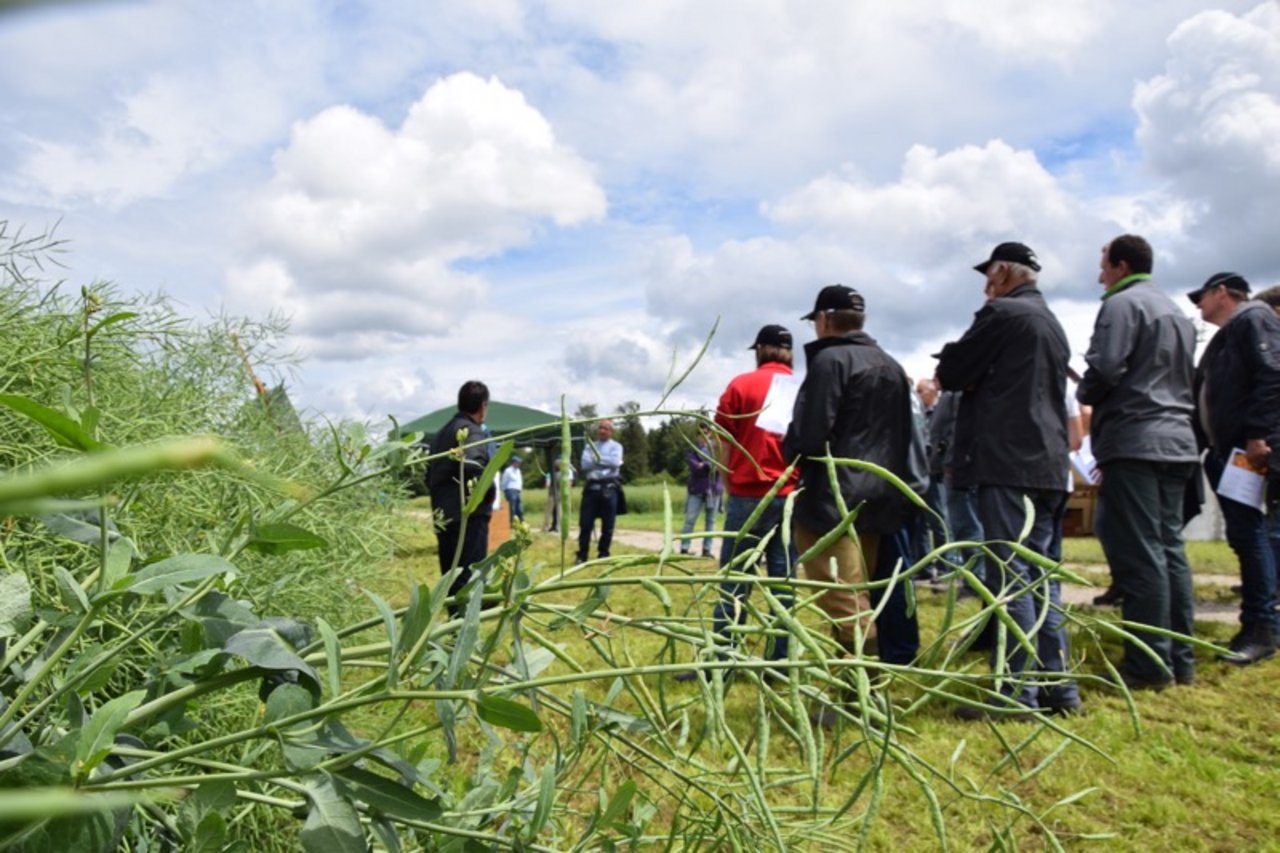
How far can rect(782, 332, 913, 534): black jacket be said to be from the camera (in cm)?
407

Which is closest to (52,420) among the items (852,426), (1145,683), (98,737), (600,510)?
(98,737)

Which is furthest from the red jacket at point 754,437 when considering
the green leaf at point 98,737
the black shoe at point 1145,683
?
the green leaf at point 98,737

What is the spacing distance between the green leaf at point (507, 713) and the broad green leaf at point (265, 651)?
0.46 feet

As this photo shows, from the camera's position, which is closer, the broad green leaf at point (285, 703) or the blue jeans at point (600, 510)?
the broad green leaf at point (285, 703)

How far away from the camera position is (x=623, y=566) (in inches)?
31.9

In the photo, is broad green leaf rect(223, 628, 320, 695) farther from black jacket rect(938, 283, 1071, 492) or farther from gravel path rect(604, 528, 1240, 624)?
gravel path rect(604, 528, 1240, 624)

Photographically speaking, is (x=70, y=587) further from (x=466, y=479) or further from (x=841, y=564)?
(x=466, y=479)

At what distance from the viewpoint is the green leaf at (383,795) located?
28.1 inches

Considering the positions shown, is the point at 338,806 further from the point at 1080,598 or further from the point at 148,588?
the point at 1080,598

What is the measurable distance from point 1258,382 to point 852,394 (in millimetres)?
2386

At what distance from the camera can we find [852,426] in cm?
414

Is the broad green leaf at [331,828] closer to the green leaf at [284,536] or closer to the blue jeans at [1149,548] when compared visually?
the green leaf at [284,536]

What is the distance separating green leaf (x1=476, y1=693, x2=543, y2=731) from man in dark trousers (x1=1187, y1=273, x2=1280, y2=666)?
16.6 ft

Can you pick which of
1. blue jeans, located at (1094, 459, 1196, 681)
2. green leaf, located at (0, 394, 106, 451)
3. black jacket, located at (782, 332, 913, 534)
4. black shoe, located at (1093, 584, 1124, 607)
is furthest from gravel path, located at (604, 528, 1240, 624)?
green leaf, located at (0, 394, 106, 451)
